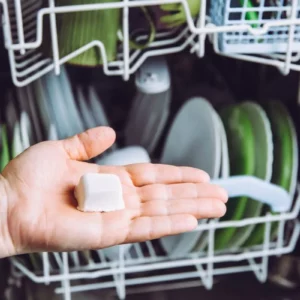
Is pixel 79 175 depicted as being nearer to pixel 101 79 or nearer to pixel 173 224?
pixel 173 224

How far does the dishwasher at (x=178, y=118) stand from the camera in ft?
2.99

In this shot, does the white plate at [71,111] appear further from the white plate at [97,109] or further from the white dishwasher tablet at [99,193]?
the white dishwasher tablet at [99,193]

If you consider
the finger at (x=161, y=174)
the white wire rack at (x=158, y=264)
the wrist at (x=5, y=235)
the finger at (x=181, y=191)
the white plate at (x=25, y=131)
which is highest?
the white plate at (x=25, y=131)

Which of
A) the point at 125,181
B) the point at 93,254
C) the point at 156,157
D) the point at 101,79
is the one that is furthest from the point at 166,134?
the point at 125,181

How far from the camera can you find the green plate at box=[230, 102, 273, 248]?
104 cm

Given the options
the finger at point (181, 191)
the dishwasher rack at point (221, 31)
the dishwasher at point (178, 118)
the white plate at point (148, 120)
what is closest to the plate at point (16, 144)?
the dishwasher at point (178, 118)

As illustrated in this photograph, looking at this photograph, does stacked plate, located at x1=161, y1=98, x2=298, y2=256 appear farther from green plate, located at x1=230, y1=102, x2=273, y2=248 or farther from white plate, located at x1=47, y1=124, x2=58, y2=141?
white plate, located at x1=47, y1=124, x2=58, y2=141

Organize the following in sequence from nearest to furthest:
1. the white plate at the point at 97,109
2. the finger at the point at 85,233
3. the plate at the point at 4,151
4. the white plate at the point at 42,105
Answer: the finger at the point at 85,233 < the plate at the point at 4,151 < the white plate at the point at 42,105 < the white plate at the point at 97,109

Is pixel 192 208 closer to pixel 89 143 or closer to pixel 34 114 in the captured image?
pixel 89 143

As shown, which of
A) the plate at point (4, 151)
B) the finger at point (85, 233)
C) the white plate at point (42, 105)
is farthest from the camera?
the white plate at point (42, 105)

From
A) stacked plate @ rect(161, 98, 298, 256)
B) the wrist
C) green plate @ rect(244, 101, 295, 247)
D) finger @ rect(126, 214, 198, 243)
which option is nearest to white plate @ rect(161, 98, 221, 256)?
stacked plate @ rect(161, 98, 298, 256)

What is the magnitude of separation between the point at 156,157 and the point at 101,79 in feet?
0.62

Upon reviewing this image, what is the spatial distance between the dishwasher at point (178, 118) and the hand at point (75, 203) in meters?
0.11

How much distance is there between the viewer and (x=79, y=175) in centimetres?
91
